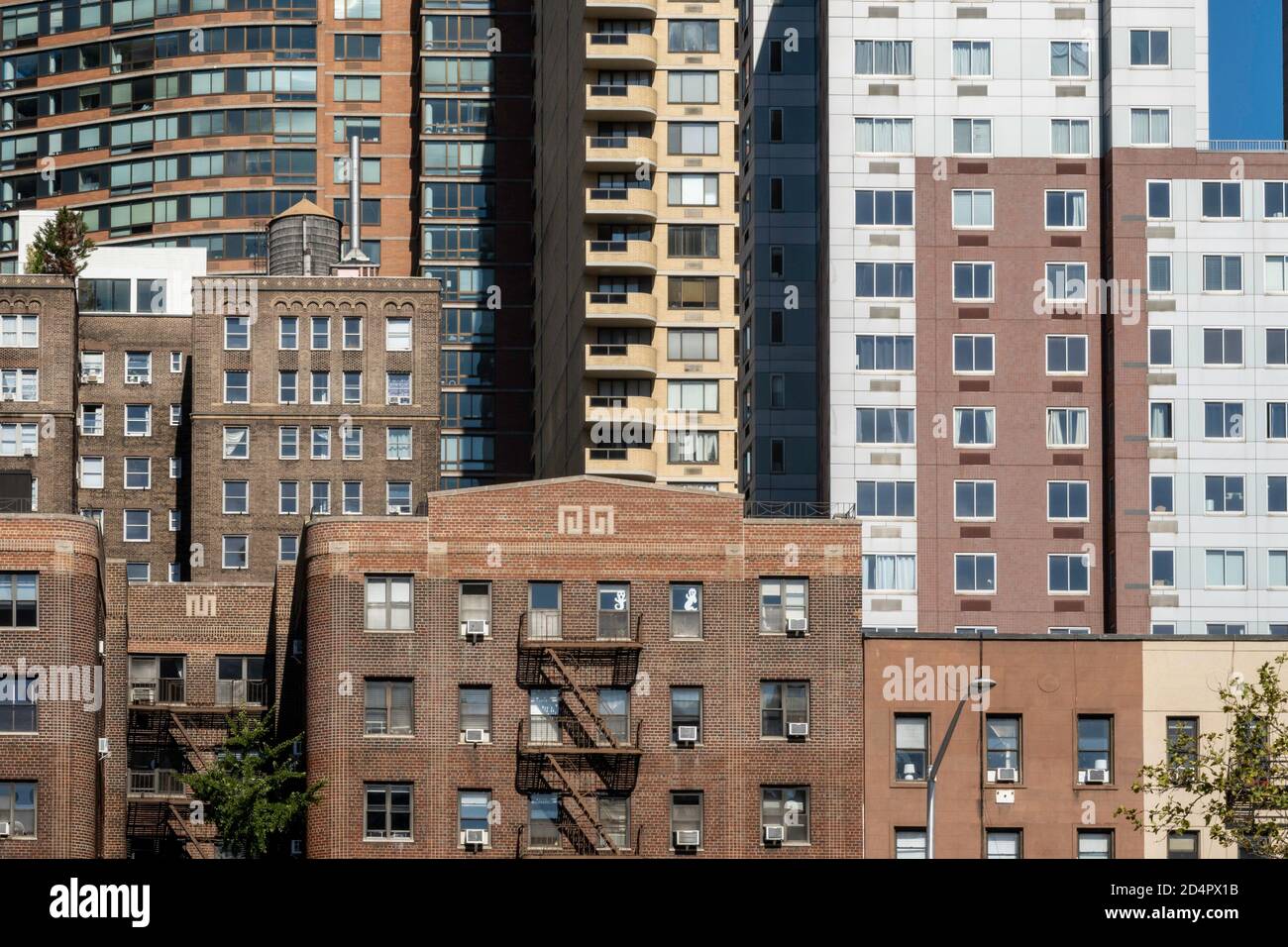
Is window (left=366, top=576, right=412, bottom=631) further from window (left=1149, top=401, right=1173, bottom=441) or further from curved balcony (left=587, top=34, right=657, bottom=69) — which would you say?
curved balcony (left=587, top=34, right=657, bottom=69)

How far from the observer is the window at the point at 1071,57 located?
115812 millimetres

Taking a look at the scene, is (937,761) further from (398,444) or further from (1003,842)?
(398,444)

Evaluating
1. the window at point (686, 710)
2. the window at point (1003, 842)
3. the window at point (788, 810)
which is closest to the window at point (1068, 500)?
the window at point (1003, 842)

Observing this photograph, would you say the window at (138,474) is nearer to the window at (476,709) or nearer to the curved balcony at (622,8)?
the curved balcony at (622,8)

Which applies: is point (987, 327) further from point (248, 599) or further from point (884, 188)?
point (248, 599)

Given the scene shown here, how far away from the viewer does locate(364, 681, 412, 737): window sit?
85.1 m

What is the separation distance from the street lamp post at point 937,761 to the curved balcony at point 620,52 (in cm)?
6527

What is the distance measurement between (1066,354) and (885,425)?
910 cm

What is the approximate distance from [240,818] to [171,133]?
108413mm

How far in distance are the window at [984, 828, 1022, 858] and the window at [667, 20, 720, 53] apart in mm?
68630

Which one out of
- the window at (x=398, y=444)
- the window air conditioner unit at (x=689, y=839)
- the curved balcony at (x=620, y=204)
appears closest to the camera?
the window air conditioner unit at (x=689, y=839)

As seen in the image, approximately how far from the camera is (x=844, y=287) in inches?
4498

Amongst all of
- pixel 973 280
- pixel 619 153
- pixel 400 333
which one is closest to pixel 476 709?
pixel 973 280
